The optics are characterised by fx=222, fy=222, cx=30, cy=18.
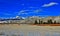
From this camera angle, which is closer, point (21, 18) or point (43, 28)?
point (21, 18)

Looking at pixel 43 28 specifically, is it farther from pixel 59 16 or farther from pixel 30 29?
pixel 59 16

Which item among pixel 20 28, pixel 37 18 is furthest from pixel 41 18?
pixel 20 28

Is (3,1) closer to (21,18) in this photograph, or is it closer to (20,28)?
(21,18)

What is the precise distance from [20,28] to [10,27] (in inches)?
17.0

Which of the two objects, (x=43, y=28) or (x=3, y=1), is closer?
(x=3, y=1)

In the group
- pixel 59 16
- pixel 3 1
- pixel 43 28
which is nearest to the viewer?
pixel 59 16

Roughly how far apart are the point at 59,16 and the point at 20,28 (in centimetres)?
240

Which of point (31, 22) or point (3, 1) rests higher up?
point (3, 1)

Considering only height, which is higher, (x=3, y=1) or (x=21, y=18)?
(x=3, y=1)

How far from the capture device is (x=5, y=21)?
25.8 ft

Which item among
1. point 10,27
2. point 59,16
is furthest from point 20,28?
point 59,16

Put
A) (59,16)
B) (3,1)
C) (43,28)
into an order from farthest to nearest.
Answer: (43,28)
(3,1)
(59,16)

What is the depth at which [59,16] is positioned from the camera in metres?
7.56

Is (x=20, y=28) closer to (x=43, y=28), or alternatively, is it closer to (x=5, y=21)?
(x=43, y=28)
